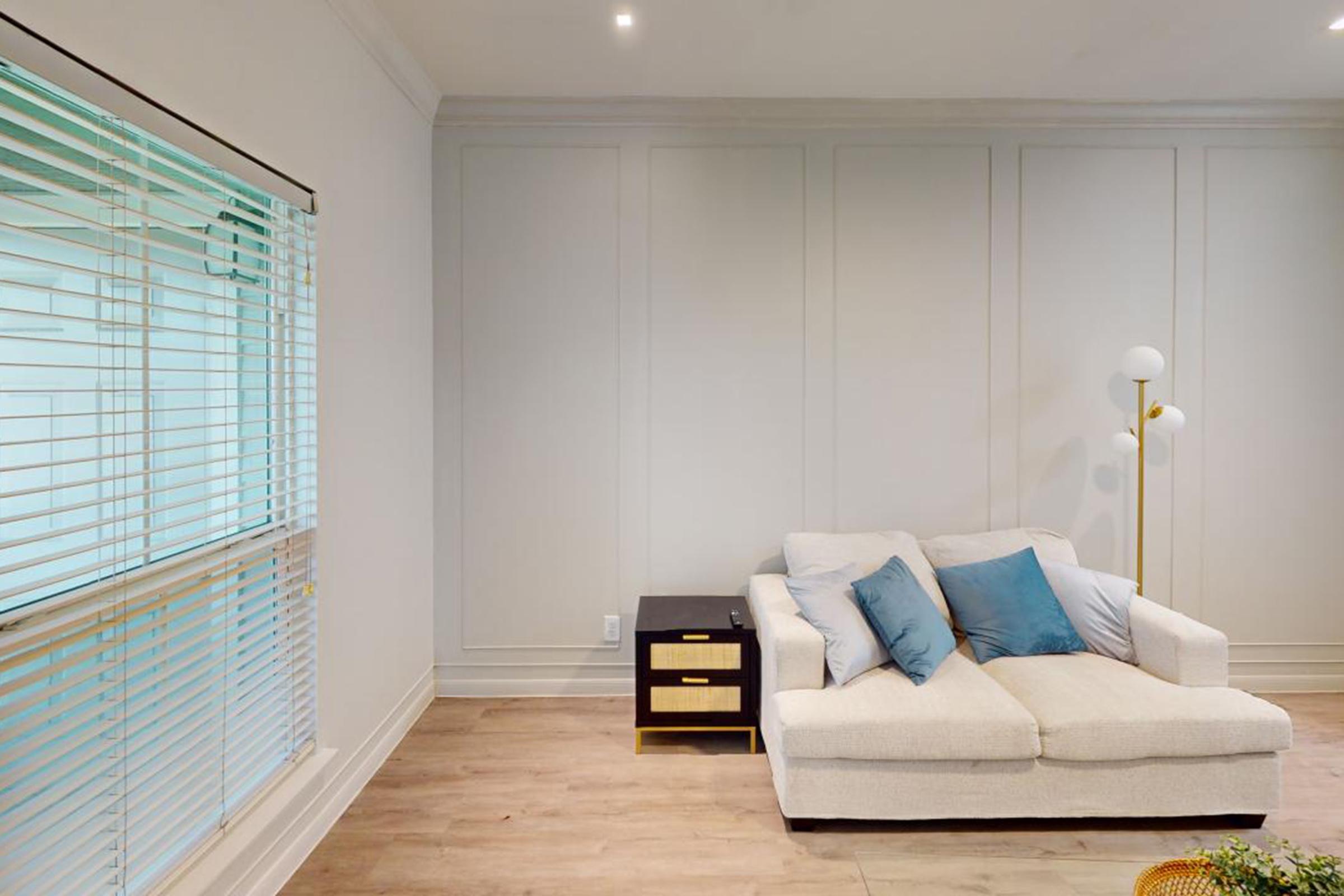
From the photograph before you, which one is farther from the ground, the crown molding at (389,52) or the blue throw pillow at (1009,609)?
the crown molding at (389,52)

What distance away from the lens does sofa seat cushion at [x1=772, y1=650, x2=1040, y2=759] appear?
2322 mm

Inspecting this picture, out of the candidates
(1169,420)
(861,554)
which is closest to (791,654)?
Answer: (861,554)

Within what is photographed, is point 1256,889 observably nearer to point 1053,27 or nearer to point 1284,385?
point 1053,27

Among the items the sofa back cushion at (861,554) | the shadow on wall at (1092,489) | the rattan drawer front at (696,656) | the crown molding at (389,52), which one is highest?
the crown molding at (389,52)

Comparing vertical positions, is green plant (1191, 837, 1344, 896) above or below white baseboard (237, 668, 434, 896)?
above

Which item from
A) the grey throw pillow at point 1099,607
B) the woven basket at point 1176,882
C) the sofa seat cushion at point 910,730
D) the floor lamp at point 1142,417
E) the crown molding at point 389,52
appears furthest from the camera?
the floor lamp at point 1142,417

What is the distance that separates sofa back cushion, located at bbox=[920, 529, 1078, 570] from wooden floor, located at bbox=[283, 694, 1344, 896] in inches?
43.2

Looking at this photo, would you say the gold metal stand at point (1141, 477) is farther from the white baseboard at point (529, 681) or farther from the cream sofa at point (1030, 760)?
the white baseboard at point (529, 681)

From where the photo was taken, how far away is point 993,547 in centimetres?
321

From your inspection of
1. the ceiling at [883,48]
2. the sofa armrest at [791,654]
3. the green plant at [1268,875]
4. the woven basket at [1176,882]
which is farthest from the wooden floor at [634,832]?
the ceiling at [883,48]

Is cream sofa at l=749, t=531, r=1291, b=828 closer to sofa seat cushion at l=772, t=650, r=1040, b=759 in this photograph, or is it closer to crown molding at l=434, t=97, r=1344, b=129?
sofa seat cushion at l=772, t=650, r=1040, b=759

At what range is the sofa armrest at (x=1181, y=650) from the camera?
253cm

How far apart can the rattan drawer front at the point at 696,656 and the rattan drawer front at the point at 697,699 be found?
0.09 meters

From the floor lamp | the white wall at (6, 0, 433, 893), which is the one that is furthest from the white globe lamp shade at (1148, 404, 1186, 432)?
the white wall at (6, 0, 433, 893)
